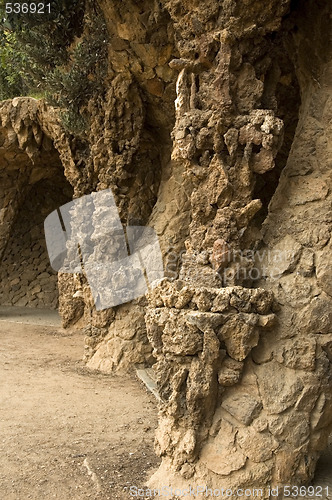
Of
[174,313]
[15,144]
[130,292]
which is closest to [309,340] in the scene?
[174,313]

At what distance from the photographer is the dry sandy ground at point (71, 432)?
3.63 metres

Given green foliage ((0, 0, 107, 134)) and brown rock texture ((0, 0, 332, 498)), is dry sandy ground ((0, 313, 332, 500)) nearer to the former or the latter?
brown rock texture ((0, 0, 332, 498))

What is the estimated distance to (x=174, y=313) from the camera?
3.36 m

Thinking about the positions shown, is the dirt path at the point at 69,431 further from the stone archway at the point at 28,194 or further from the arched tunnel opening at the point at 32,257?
the arched tunnel opening at the point at 32,257

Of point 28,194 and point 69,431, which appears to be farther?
point 28,194

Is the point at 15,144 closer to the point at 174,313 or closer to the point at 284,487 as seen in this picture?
the point at 174,313

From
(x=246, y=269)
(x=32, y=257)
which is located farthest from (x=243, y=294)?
(x=32, y=257)

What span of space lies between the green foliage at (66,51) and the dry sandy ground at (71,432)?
342 centimetres

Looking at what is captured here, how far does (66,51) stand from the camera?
7.01 meters

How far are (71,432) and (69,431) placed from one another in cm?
3

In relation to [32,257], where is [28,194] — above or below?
above

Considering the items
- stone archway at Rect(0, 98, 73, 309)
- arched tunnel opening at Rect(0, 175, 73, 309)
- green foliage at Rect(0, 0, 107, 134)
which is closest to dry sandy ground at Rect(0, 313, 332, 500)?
green foliage at Rect(0, 0, 107, 134)

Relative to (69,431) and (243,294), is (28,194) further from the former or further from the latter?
(243,294)

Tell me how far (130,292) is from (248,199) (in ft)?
12.0
